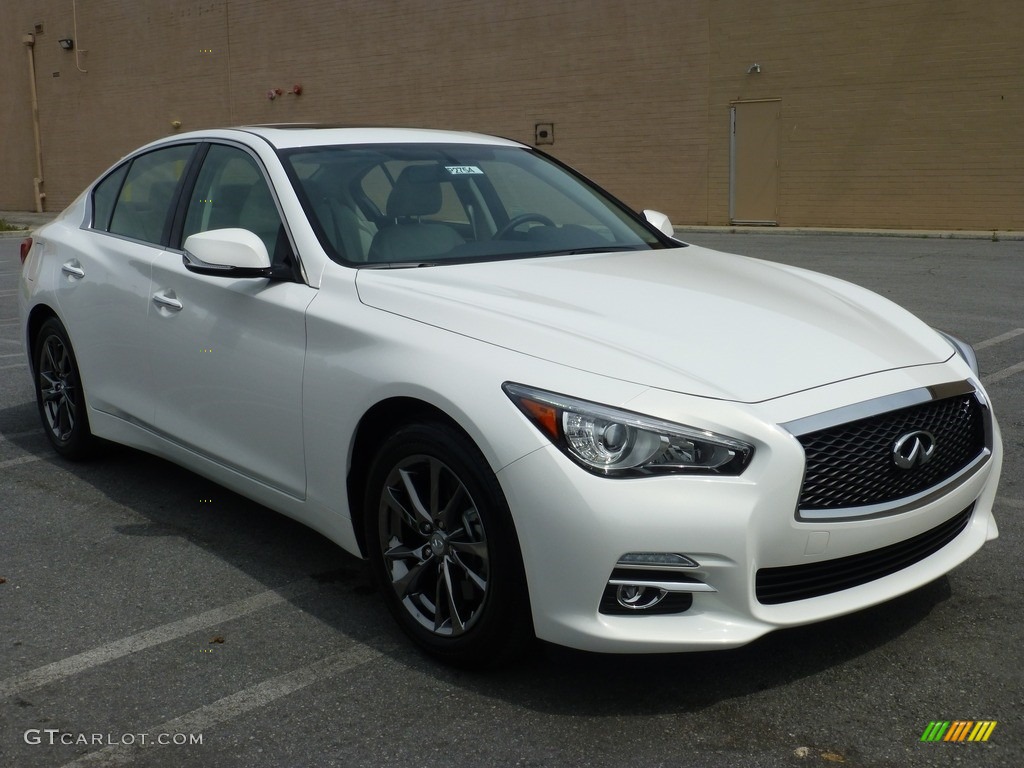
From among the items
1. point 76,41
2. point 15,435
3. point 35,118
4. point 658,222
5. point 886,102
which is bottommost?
point 15,435

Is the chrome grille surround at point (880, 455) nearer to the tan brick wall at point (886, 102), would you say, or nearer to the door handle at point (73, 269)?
the door handle at point (73, 269)

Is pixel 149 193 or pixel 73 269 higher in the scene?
pixel 149 193

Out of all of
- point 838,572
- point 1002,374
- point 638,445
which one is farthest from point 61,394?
point 1002,374

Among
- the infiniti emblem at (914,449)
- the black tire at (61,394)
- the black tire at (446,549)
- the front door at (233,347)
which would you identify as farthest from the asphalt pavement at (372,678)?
the black tire at (61,394)

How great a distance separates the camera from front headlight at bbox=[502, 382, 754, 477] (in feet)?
10.1

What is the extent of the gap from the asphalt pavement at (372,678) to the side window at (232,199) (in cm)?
127

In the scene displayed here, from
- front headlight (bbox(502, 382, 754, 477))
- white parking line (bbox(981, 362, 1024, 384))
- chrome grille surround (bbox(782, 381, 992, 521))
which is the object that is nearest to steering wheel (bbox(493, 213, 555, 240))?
front headlight (bbox(502, 382, 754, 477))

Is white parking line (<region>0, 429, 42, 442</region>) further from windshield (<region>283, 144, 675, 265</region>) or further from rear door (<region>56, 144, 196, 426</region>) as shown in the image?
windshield (<region>283, 144, 675, 265</region>)

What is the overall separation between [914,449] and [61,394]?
4.19 meters

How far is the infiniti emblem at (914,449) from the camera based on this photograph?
3.29 m

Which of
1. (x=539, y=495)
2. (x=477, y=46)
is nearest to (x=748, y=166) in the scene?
(x=477, y=46)

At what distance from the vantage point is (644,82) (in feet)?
72.1

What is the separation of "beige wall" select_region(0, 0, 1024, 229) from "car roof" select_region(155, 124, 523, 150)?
15526 millimetres

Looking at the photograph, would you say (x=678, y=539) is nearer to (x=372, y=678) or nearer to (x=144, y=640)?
(x=372, y=678)
